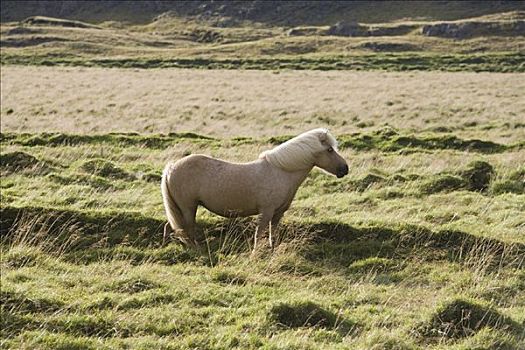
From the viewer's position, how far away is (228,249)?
35.5 ft

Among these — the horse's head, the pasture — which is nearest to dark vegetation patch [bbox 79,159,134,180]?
the pasture

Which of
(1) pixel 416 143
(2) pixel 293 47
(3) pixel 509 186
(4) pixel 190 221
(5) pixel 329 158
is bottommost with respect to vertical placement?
(2) pixel 293 47

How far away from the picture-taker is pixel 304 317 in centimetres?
816

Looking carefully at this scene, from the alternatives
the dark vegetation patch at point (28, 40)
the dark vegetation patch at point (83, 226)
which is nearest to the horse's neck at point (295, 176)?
the dark vegetation patch at point (83, 226)

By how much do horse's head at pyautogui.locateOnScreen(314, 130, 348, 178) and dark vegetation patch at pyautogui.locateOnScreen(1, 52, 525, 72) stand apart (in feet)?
184

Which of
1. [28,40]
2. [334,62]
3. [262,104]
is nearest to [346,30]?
[334,62]

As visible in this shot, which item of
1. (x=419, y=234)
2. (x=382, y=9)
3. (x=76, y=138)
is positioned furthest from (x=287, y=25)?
(x=419, y=234)

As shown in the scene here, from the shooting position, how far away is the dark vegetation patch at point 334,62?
6675 centimetres

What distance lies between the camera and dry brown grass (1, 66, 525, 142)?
90.8 ft

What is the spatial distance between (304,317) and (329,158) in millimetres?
3874

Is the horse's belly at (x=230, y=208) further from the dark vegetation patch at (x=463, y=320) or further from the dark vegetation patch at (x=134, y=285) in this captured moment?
the dark vegetation patch at (x=463, y=320)

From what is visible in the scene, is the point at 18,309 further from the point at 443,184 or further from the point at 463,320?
the point at 443,184

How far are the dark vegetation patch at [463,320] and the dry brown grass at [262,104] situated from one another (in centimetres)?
1622

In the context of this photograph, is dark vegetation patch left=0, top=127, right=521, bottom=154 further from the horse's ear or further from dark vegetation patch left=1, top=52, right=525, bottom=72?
dark vegetation patch left=1, top=52, right=525, bottom=72
